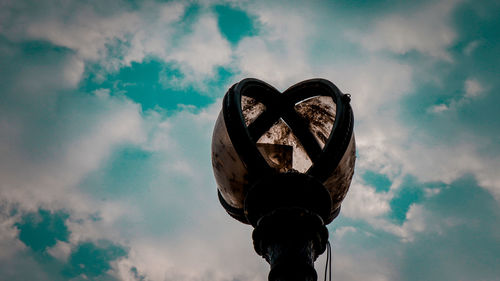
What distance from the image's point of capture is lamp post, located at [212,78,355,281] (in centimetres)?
232

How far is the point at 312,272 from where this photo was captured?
2199 mm

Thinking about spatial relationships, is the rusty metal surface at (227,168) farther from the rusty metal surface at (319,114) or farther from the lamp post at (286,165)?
the rusty metal surface at (319,114)

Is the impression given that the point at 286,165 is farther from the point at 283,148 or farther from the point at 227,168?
the point at 227,168

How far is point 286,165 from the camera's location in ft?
10.4

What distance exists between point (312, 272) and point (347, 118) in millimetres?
1033

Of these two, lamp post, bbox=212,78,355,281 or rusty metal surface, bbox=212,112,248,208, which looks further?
rusty metal surface, bbox=212,112,248,208

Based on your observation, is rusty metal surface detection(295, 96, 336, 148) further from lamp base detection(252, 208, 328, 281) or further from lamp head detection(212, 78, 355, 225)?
lamp base detection(252, 208, 328, 281)

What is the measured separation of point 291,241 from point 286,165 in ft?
3.12

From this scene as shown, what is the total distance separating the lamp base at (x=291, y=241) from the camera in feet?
7.20

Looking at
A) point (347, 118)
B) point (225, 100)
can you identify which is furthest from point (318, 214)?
point (225, 100)

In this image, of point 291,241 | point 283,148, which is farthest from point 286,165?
point 291,241

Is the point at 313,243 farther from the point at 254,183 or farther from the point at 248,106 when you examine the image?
the point at 248,106

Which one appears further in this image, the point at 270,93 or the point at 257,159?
the point at 270,93

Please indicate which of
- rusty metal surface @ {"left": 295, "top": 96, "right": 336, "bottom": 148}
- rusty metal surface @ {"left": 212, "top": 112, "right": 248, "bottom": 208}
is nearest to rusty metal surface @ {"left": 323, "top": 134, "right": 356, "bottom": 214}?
rusty metal surface @ {"left": 295, "top": 96, "right": 336, "bottom": 148}
